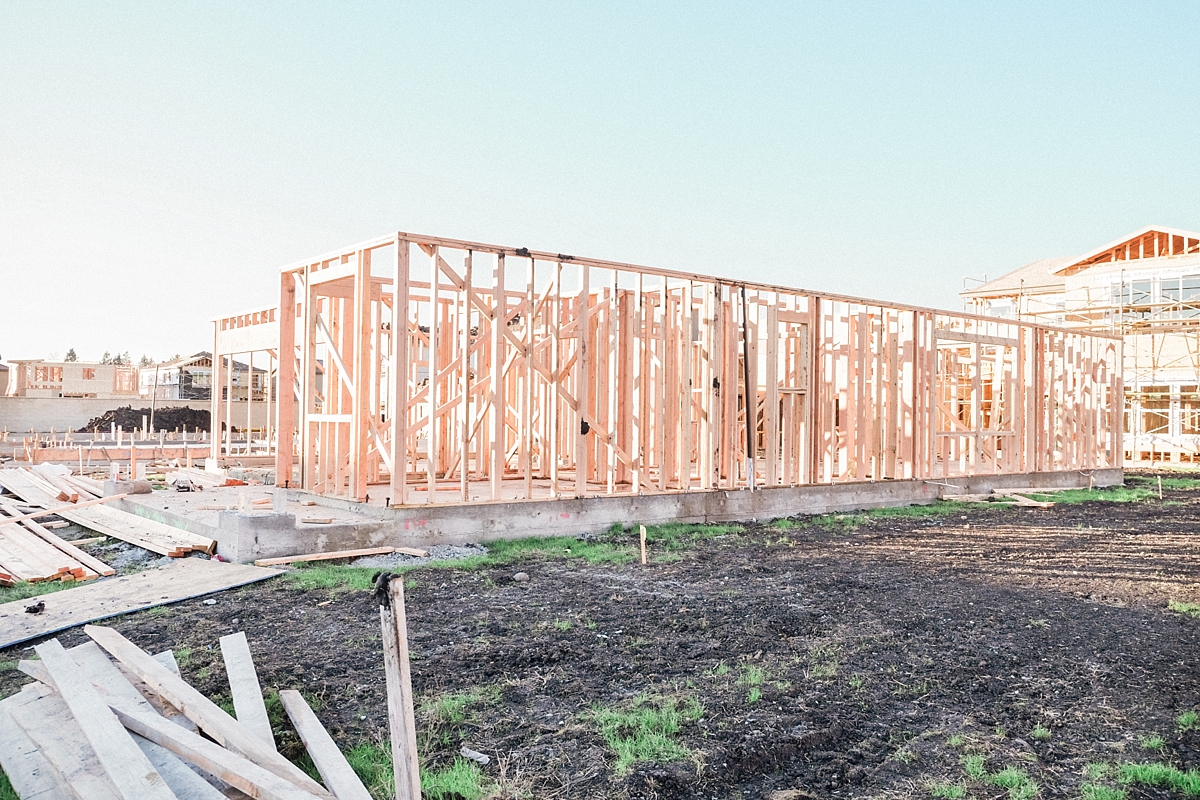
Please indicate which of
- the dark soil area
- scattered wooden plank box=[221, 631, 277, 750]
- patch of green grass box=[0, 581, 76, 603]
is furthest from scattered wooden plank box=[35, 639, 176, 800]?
the dark soil area

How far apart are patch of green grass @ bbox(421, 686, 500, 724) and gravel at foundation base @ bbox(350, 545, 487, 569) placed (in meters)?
4.03

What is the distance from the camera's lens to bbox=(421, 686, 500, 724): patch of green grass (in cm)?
426

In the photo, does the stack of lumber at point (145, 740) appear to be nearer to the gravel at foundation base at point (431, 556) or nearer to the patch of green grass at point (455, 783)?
the patch of green grass at point (455, 783)

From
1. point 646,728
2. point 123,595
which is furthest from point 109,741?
point 123,595

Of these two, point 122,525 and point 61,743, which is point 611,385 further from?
point 61,743

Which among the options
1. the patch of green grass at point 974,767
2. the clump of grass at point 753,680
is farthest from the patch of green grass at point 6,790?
the patch of green grass at point 974,767

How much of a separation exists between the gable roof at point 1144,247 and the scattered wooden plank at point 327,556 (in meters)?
27.2

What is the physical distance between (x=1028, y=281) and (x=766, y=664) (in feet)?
104

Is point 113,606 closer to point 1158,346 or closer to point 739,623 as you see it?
point 739,623

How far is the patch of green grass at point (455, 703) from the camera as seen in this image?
426 cm

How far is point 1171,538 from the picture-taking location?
10938 mm

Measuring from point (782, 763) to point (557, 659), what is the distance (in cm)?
182

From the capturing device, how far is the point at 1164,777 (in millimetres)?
3660

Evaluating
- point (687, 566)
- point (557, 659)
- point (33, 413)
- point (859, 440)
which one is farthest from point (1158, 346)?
point (33, 413)
